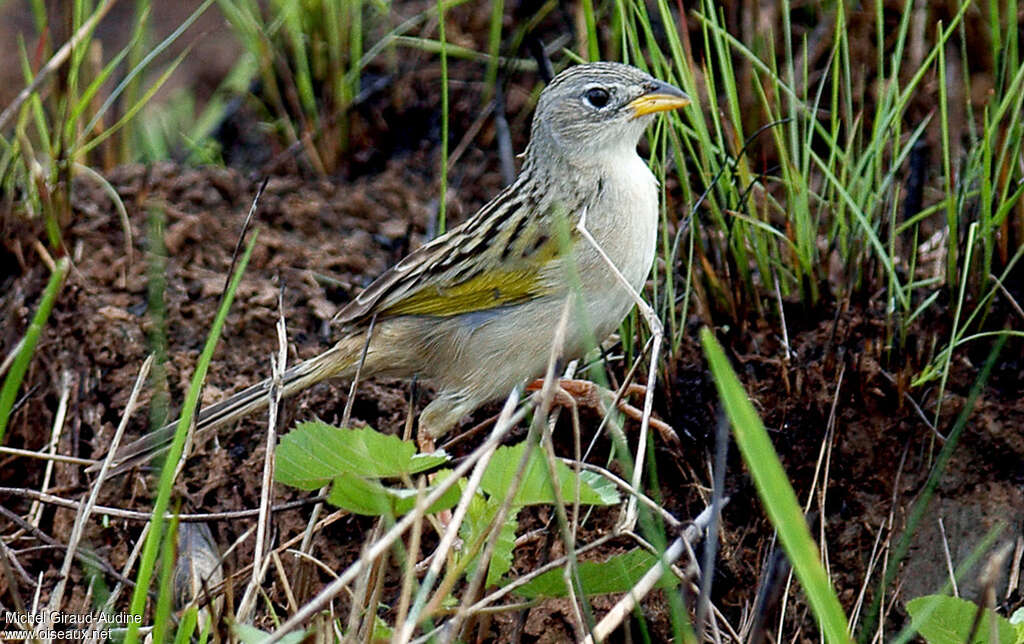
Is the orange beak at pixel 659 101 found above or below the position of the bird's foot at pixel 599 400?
above

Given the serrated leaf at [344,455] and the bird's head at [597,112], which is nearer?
the serrated leaf at [344,455]

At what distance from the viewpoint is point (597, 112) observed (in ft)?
14.5

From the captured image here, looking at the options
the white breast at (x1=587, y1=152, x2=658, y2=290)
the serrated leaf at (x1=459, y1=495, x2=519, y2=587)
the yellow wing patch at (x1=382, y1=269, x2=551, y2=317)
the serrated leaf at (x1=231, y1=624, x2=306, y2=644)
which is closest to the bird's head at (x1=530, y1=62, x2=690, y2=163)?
the white breast at (x1=587, y1=152, x2=658, y2=290)

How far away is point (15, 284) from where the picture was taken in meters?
5.18

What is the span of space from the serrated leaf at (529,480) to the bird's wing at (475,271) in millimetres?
1239

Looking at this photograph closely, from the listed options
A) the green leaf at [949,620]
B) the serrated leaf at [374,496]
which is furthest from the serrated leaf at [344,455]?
the green leaf at [949,620]

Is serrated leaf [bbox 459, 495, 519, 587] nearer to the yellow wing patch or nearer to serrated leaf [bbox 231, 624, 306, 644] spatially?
serrated leaf [bbox 231, 624, 306, 644]

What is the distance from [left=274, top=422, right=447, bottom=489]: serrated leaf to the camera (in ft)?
10.1

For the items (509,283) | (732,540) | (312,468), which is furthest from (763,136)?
(312,468)

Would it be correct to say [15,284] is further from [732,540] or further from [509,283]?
[732,540]

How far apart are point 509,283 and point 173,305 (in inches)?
56.3

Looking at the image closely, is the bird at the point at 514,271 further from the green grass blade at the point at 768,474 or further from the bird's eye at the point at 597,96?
the green grass blade at the point at 768,474

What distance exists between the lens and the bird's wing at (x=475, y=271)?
4.27 m

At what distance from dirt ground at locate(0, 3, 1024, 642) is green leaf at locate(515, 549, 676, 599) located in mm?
259
